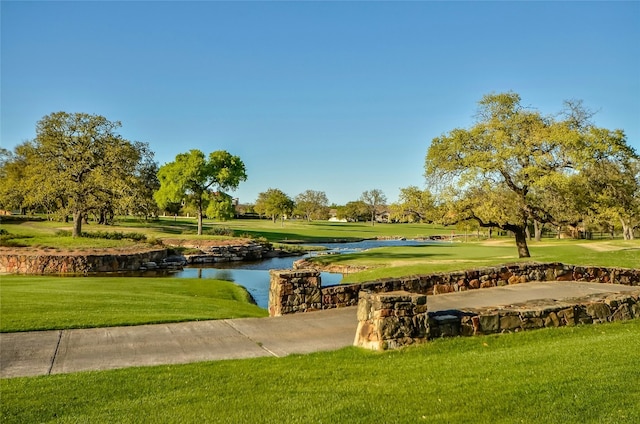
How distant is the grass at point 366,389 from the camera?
5457mm

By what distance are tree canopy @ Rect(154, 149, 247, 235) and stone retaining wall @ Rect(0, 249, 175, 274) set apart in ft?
66.1

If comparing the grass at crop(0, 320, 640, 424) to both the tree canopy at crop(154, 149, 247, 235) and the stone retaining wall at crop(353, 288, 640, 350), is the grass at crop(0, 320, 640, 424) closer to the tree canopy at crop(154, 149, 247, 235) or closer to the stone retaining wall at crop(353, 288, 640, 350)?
the stone retaining wall at crop(353, 288, 640, 350)

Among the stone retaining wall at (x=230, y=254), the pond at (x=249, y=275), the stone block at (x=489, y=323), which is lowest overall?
the pond at (x=249, y=275)

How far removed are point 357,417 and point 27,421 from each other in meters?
3.68

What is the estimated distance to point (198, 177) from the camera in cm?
5547

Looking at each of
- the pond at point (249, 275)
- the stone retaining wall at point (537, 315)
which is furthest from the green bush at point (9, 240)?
the stone retaining wall at point (537, 315)

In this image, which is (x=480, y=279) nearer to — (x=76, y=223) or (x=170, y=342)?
(x=170, y=342)

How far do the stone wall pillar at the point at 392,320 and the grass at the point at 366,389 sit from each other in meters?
0.25

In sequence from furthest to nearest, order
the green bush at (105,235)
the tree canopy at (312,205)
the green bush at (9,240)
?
the tree canopy at (312,205) < the green bush at (105,235) < the green bush at (9,240)

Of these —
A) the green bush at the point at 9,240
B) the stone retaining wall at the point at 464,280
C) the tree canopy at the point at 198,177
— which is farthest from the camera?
the tree canopy at the point at 198,177

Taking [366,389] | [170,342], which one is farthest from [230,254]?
[366,389]

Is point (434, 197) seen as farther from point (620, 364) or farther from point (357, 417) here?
point (357, 417)

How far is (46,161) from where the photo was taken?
1612 inches

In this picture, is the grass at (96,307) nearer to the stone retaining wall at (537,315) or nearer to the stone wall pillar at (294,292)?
the stone wall pillar at (294,292)
